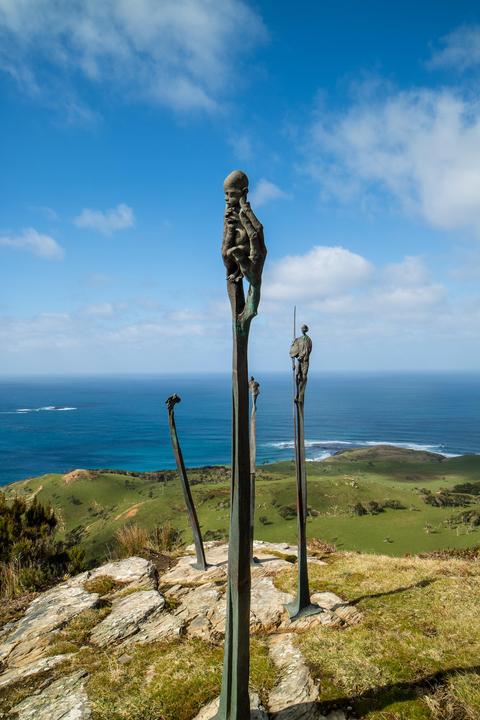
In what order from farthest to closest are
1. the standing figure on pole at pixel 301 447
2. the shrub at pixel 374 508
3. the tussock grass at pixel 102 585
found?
the shrub at pixel 374 508, the tussock grass at pixel 102 585, the standing figure on pole at pixel 301 447

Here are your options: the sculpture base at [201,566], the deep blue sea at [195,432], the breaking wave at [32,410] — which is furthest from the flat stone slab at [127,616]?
the breaking wave at [32,410]

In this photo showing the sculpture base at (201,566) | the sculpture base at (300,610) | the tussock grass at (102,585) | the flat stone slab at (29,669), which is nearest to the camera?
the flat stone slab at (29,669)

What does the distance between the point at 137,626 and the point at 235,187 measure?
792 cm

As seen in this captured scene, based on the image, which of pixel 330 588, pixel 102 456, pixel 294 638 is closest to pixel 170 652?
pixel 294 638

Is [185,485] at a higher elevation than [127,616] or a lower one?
higher

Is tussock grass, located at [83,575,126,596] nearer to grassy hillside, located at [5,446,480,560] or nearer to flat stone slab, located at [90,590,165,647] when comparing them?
flat stone slab, located at [90,590,165,647]

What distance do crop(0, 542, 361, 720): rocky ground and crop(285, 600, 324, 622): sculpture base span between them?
0.10 meters

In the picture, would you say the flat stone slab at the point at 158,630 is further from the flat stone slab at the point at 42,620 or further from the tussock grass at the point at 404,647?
the tussock grass at the point at 404,647

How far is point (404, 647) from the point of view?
6098mm

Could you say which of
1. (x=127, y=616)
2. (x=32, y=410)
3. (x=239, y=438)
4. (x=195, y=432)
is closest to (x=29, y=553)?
(x=127, y=616)

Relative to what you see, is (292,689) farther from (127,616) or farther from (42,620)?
(42,620)

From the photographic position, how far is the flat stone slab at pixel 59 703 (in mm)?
4992

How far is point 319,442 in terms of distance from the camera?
104 meters

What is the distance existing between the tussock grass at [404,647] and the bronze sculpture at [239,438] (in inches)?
57.3
